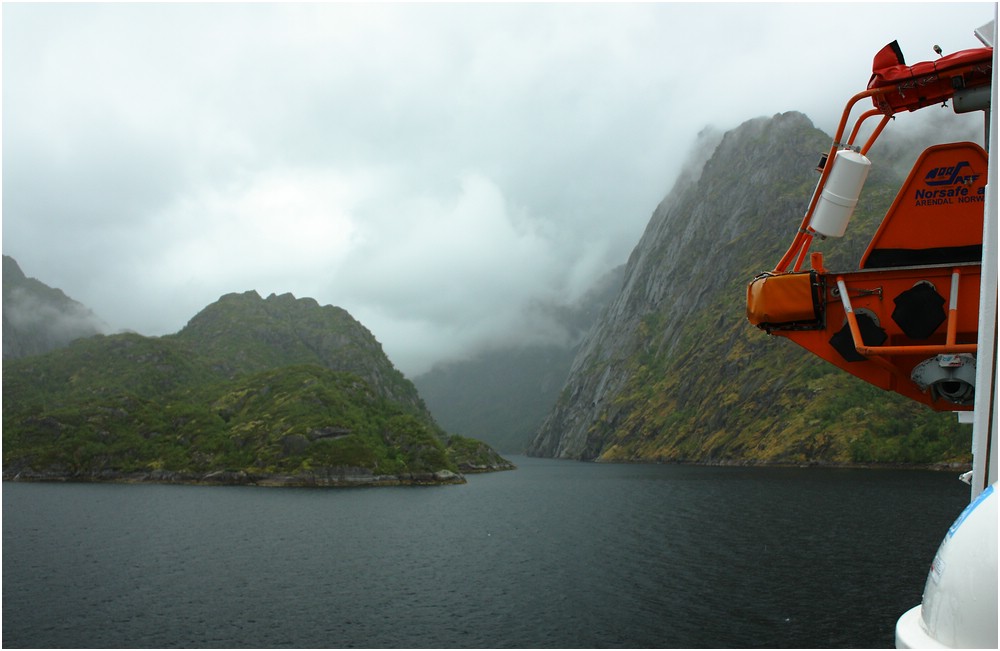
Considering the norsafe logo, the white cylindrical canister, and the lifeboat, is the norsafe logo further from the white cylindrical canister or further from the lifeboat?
the white cylindrical canister

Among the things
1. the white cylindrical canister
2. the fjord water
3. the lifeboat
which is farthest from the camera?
the fjord water

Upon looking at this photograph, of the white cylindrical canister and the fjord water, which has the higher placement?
the white cylindrical canister

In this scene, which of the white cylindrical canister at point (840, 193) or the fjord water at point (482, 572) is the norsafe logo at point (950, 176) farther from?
the fjord water at point (482, 572)

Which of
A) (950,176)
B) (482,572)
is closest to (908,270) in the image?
(950,176)

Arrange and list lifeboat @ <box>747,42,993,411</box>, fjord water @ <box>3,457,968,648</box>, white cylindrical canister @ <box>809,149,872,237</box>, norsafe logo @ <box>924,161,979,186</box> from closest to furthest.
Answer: lifeboat @ <box>747,42,993,411</box>, norsafe logo @ <box>924,161,979,186</box>, white cylindrical canister @ <box>809,149,872,237</box>, fjord water @ <box>3,457,968,648</box>

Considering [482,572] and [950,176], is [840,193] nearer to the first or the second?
[950,176]

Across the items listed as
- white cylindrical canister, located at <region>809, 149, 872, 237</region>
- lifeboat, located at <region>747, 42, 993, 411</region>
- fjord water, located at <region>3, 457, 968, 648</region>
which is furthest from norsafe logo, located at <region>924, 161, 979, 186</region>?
fjord water, located at <region>3, 457, 968, 648</region>

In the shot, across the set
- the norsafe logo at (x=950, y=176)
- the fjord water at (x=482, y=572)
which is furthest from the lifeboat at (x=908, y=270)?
the fjord water at (x=482, y=572)

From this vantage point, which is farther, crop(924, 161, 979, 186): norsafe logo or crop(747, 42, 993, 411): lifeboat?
crop(924, 161, 979, 186): norsafe logo
